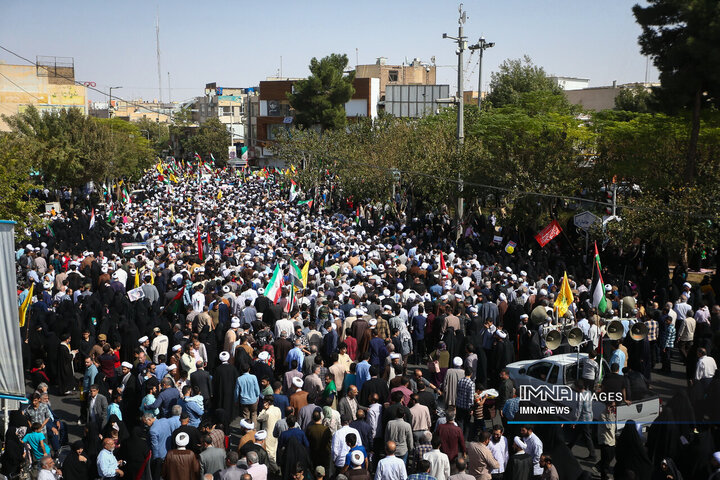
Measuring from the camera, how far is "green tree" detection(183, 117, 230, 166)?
83750mm

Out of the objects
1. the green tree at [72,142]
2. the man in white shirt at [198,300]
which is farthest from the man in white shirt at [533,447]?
the green tree at [72,142]

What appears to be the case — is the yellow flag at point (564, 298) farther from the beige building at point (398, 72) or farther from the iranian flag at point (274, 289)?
the beige building at point (398, 72)

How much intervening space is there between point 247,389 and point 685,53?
55.4 feet

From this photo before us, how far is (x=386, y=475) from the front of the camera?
286 inches

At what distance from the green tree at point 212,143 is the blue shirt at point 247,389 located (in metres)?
75.6

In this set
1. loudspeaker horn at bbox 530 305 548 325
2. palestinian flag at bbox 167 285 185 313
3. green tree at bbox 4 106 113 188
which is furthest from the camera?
green tree at bbox 4 106 113 188

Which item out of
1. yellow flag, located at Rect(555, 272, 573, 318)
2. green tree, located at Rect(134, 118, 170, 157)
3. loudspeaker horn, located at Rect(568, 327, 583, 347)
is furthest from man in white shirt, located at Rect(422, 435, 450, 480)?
green tree, located at Rect(134, 118, 170, 157)

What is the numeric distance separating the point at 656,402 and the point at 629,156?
19.0 meters

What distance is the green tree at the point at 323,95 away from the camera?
6775 centimetres

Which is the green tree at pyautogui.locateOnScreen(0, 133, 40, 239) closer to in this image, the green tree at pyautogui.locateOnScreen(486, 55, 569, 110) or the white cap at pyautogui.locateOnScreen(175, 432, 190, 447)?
the white cap at pyautogui.locateOnScreen(175, 432, 190, 447)

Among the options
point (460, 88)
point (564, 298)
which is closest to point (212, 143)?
point (460, 88)

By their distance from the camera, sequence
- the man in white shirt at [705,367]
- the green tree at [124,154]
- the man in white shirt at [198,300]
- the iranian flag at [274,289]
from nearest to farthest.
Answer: the man in white shirt at [705,367]
the iranian flag at [274,289]
the man in white shirt at [198,300]
the green tree at [124,154]

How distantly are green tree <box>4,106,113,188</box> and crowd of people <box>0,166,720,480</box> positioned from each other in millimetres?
17644

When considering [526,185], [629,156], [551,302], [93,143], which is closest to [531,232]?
[526,185]
